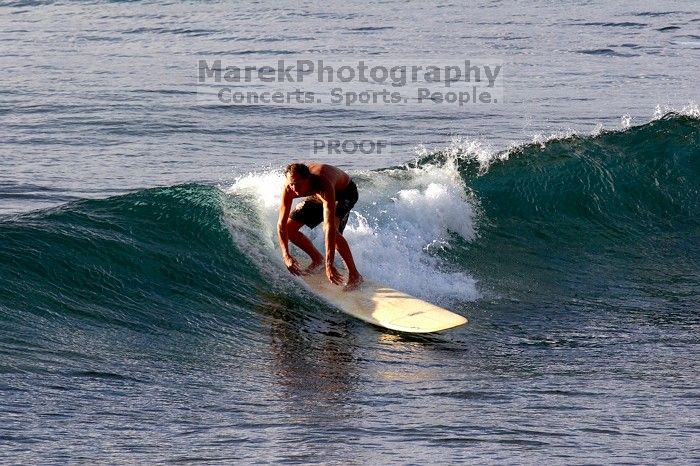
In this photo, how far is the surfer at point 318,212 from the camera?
382 inches

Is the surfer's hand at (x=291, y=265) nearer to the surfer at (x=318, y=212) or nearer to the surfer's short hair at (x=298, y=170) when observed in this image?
the surfer at (x=318, y=212)

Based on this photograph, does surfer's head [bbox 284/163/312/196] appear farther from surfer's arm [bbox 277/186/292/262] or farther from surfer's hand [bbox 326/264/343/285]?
surfer's hand [bbox 326/264/343/285]

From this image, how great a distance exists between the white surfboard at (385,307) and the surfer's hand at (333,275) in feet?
0.28

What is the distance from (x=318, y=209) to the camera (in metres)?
10.3

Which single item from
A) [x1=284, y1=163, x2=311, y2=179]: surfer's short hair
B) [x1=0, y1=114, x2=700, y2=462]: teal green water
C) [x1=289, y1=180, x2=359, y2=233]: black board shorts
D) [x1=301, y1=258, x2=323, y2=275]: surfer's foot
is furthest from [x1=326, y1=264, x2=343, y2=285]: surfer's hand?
[x1=284, y1=163, x2=311, y2=179]: surfer's short hair

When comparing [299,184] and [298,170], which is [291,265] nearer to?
[299,184]

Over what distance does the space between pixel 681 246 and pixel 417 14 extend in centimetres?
2001

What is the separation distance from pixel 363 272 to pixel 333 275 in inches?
38.6

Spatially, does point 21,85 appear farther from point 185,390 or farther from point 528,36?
point 185,390

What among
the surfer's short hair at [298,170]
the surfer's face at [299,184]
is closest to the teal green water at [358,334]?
the surfer's face at [299,184]

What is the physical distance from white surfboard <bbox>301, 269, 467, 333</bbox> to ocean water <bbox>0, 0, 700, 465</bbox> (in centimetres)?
11

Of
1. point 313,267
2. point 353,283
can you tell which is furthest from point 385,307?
point 313,267

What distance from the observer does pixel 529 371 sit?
27.5 ft

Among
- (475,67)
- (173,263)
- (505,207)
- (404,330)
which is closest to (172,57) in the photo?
(475,67)
